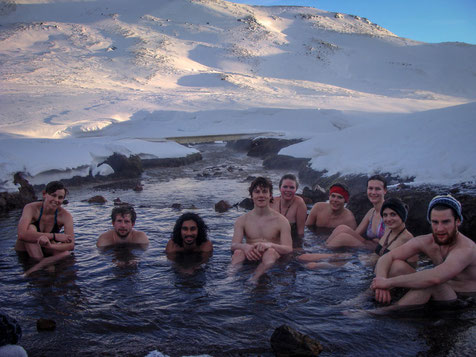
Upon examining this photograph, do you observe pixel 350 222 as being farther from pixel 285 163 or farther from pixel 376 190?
pixel 285 163

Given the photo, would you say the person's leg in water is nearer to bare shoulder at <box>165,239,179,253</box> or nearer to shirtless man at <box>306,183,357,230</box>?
bare shoulder at <box>165,239,179,253</box>

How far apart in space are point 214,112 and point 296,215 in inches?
968

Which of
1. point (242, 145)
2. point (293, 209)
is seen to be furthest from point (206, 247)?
point (242, 145)

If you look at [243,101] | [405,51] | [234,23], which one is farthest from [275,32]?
[243,101]

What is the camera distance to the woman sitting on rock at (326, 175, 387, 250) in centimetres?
579

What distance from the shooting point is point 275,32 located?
73.4 metres

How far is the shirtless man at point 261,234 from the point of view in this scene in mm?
5152

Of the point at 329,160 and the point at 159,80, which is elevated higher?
the point at 159,80

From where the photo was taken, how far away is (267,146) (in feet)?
70.2

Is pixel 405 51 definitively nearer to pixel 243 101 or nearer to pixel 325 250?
pixel 243 101

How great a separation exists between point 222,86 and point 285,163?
108 feet

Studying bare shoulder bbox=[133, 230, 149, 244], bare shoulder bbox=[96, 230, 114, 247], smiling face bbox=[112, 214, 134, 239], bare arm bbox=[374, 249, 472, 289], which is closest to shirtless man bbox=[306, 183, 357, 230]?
bare shoulder bbox=[133, 230, 149, 244]

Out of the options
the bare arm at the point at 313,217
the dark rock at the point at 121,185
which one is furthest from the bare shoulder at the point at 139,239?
the dark rock at the point at 121,185

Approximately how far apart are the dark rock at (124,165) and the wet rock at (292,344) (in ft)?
39.6
